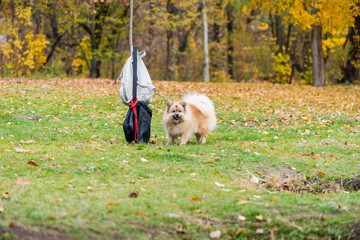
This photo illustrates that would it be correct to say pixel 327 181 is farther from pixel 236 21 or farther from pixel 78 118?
pixel 236 21

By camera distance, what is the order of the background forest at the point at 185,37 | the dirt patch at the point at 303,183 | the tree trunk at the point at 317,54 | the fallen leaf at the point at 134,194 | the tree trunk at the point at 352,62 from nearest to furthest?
the fallen leaf at the point at 134,194
the dirt patch at the point at 303,183
the background forest at the point at 185,37
the tree trunk at the point at 317,54
the tree trunk at the point at 352,62

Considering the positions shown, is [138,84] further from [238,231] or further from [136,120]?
[238,231]

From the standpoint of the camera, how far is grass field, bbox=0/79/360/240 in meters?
4.29

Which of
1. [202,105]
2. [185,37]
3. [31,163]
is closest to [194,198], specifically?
[31,163]

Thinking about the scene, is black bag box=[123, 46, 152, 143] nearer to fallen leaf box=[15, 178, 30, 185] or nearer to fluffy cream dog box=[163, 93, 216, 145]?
fluffy cream dog box=[163, 93, 216, 145]

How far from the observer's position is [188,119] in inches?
336

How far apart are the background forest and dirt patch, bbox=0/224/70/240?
14.8 m

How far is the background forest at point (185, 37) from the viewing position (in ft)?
70.8

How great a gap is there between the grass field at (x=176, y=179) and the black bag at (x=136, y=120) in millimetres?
316

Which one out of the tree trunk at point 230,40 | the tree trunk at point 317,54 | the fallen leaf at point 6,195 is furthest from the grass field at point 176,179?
the tree trunk at point 230,40

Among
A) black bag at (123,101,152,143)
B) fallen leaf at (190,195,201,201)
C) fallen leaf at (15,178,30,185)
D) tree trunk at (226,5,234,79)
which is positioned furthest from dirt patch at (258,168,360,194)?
tree trunk at (226,5,234,79)

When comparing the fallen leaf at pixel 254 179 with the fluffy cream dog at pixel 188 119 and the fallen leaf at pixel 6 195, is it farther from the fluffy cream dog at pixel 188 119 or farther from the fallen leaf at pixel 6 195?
the fallen leaf at pixel 6 195

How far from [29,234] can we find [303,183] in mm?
4156

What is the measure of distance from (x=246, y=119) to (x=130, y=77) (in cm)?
489
